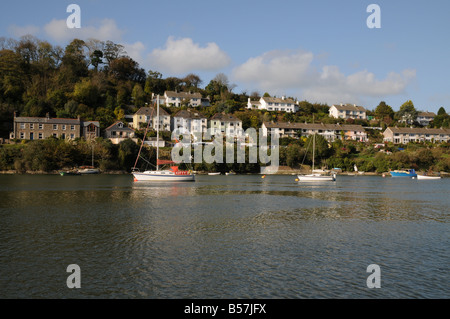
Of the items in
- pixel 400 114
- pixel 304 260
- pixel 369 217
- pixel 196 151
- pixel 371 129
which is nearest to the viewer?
pixel 304 260

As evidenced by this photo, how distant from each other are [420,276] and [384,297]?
297cm

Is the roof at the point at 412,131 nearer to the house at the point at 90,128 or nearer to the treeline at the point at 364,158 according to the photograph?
the treeline at the point at 364,158

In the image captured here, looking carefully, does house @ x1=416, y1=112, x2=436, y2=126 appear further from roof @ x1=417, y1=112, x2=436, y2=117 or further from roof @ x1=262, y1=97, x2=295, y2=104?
roof @ x1=262, y1=97, x2=295, y2=104

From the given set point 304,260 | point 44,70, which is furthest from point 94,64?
point 304,260

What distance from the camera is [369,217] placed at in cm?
2773

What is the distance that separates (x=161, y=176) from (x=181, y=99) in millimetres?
73549

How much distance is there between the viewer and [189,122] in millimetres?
113125

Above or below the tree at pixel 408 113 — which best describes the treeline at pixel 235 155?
below

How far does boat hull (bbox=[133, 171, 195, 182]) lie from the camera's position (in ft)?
194

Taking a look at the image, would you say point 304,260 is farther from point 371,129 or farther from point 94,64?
point 94,64

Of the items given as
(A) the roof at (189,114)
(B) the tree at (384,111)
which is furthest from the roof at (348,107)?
(A) the roof at (189,114)

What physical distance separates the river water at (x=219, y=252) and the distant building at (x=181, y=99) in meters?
99.9

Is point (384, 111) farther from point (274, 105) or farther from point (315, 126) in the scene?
point (274, 105)

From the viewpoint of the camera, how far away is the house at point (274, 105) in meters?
139
